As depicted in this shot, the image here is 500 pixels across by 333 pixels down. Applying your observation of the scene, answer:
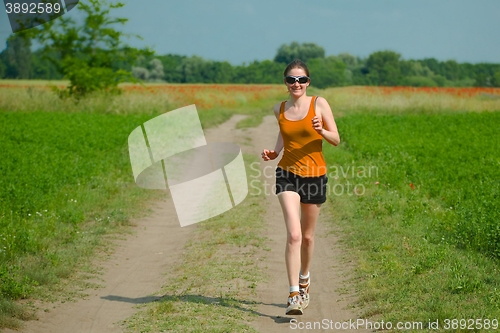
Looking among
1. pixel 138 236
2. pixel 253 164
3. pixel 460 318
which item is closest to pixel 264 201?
pixel 138 236

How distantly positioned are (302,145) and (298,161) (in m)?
0.15

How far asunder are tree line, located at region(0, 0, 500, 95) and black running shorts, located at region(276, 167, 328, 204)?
90.3 ft

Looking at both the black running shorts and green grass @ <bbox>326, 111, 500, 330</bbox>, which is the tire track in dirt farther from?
the black running shorts

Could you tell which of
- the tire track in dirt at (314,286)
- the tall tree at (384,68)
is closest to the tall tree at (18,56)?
the tire track in dirt at (314,286)

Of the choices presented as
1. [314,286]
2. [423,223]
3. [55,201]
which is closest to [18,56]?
[55,201]

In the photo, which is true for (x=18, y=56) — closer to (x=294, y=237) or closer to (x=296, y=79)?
(x=296, y=79)

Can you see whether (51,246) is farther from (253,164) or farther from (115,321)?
(253,164)

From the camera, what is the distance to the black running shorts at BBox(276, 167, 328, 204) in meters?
6.02

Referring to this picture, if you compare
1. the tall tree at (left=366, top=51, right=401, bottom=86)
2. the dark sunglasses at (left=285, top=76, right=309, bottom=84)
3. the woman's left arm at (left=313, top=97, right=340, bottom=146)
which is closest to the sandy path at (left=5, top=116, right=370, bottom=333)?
the woman's left arm at (left=313, top=97, right=340, bottom=146)

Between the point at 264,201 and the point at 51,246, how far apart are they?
4.27m

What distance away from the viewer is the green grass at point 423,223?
20.0 ft

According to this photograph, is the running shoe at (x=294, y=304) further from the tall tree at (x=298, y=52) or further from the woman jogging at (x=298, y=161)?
the tall tree at (x=298, y=52)

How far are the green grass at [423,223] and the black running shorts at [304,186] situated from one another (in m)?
1.13

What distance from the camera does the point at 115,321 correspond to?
6.15 meters
